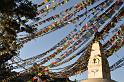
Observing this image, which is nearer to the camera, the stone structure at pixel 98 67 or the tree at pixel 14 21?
the stone structure at pixel 98 67

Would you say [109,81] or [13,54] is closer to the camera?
[109,81]

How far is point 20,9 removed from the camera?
727 inches

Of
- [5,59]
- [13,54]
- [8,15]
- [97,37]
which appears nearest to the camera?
[97,37]

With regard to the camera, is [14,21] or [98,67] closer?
[98,67]

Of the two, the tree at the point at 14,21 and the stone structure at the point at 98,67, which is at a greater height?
the tree at the point at 14,21

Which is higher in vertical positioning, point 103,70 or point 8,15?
point 8,15

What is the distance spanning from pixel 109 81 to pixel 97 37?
191 cm

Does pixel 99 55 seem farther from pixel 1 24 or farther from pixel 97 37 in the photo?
pixel 1 24

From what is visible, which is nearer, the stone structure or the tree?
the stone structure

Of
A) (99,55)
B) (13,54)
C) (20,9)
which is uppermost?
(20,9)

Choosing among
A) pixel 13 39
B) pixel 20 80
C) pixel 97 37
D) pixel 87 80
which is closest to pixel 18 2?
pixel 13 39

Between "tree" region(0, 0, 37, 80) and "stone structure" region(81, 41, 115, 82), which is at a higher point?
"tree" region(0, 0, 37, 80)

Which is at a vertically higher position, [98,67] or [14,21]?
[14,21]

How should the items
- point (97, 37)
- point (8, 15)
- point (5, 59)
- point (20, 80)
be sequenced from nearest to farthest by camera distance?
1. point (97, 37)
2. point (8, 15)
3. point (5, 59)
4. point (20, 80)
